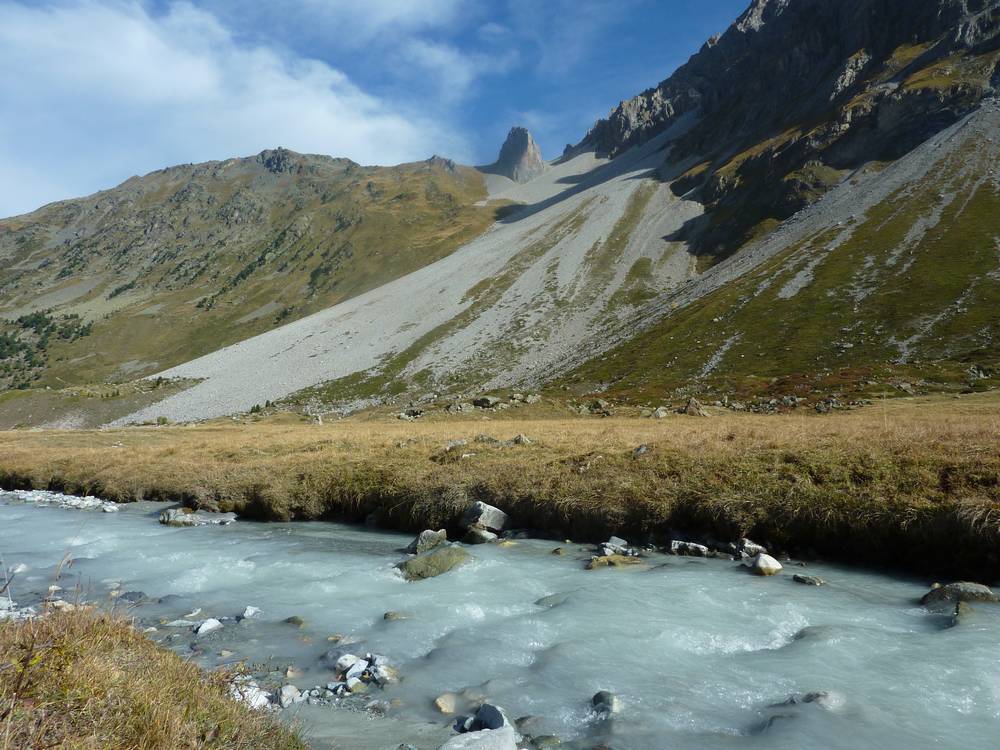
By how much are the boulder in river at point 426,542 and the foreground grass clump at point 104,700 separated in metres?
10.7

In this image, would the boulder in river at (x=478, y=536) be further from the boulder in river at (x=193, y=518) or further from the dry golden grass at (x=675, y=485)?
the boulder in river at (x=193, y=518)

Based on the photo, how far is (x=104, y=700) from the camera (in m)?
4.89

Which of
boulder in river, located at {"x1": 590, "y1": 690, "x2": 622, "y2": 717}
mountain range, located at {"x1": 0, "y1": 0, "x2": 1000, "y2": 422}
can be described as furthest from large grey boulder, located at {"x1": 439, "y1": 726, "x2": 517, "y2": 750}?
mountain range, located at {"x1": 0, "y1": 0, "x2": 1000, "y2": 422}

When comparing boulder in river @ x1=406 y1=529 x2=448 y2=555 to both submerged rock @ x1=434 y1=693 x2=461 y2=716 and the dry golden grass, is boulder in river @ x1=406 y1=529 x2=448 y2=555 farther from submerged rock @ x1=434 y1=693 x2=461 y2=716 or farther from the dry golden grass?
submerged rock @ x1=434 y1=693 x2=461 y2=716

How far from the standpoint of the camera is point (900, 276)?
84.2 m

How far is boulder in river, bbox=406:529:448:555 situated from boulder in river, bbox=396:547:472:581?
48.9 inches

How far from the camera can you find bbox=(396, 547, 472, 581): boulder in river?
14711 millimetres

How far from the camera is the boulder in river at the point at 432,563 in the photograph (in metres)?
14.7

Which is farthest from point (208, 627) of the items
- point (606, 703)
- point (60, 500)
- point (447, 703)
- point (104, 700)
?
point (60, 500)

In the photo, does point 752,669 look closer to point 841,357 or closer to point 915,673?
point 915,673

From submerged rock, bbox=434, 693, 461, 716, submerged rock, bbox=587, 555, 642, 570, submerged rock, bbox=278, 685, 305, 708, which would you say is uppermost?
submerged rock, bbox=278, 685, 305, 708

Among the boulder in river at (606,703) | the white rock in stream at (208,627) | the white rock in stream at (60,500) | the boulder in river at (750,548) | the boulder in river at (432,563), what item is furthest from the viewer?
the white rock in stream at (60,500)

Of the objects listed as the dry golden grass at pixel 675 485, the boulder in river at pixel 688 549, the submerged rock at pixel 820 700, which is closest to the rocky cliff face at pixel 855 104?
the dry golden grass at pixel 675 485

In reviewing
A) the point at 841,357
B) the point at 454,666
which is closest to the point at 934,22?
the point at 841,357
